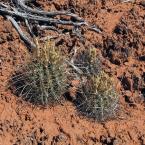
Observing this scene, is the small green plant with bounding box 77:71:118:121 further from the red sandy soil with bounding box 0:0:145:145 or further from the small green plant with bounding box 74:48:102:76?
the small green plant with bounding box 74:48:102:76

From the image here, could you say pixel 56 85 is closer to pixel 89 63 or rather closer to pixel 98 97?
pixel 98 97

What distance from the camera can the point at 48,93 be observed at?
16.1ft

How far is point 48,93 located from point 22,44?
78cm

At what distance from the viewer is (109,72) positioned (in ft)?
17.5

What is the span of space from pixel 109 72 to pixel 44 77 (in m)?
0.85

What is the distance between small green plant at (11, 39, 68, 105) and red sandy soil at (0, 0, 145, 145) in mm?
99

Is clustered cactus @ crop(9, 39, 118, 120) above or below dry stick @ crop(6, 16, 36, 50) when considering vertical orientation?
below

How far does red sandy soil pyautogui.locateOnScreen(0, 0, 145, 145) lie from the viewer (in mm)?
4727

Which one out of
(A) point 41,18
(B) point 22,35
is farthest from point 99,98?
(A) point 41,18

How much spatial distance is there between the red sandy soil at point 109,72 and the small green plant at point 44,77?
0.10 m

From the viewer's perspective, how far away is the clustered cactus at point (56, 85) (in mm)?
4785

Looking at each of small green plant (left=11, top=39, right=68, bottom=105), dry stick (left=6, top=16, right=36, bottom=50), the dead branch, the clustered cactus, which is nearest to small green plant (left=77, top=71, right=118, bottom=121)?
the clustered cactus

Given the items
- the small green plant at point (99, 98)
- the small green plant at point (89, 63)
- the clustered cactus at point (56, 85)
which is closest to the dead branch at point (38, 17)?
the small green plant at point (89, 63)

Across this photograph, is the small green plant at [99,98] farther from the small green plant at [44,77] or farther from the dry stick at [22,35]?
the dry stick at [22,35]
